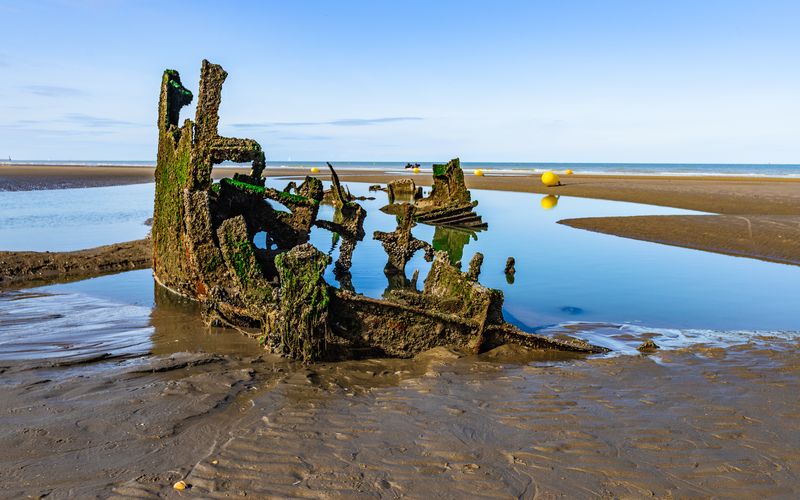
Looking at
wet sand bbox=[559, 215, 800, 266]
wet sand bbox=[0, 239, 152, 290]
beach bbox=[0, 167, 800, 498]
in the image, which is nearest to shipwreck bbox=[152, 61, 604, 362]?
beach bbox=[0, 167, 800, 498]

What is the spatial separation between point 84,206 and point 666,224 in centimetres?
2487

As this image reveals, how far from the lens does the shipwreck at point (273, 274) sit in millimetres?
6117

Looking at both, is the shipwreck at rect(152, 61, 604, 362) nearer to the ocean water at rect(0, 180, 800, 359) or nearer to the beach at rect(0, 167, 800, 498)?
the beach at rect(0, 167, 800, 498)

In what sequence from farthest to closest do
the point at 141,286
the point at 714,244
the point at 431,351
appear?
the point at 714,244 < the point at 141,286 < the point at 431,351

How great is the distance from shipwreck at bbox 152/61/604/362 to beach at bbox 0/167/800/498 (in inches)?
10.7

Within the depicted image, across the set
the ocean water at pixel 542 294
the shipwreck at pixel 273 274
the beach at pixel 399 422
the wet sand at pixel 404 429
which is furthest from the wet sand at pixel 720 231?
the wet sand at pixel 404 429

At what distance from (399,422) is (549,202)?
1144 inches

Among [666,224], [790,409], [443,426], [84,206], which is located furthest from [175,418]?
[84,206]

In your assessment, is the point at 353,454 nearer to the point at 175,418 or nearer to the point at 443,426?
the point at 443,426

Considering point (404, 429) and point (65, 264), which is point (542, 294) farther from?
point (65, 264)

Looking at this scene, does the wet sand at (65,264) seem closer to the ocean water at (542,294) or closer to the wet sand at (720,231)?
the ocean water at (542,294)

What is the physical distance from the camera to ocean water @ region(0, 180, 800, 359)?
289 inches

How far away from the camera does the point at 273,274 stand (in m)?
8.34

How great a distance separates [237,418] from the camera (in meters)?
4.65
